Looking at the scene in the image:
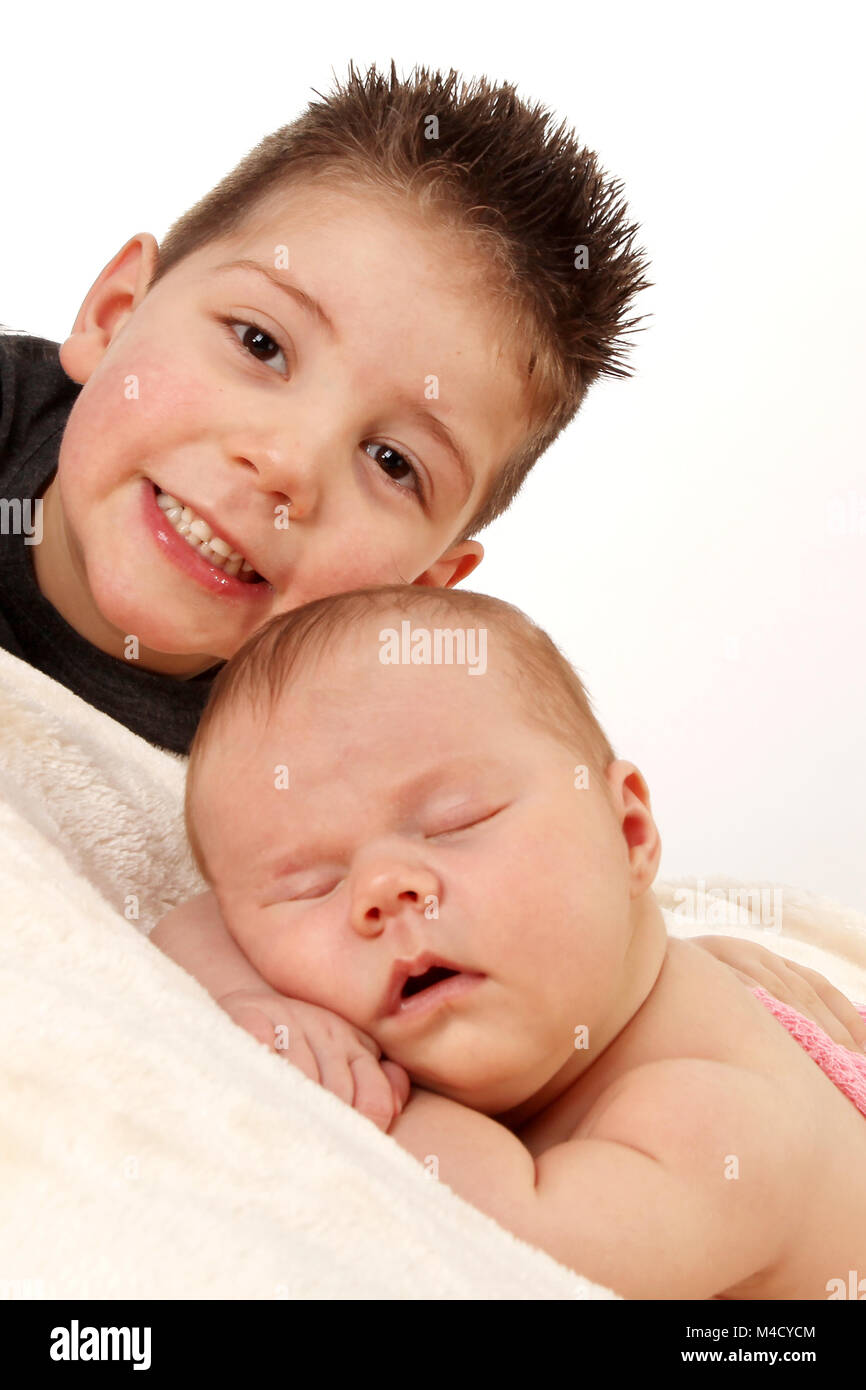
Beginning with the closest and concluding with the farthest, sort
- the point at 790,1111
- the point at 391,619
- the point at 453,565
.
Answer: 1. the point at 790,1111
2. the point at 391,619
3. the point at 453,565

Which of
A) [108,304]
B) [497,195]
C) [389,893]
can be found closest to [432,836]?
[389,893]

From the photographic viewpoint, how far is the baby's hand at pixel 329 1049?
0.86 m

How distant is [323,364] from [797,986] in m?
0.97

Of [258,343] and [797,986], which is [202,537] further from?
[797,986]

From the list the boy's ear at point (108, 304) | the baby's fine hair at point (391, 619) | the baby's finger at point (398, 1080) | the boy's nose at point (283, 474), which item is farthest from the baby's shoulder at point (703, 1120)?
the boy's ear at point (108, 304)

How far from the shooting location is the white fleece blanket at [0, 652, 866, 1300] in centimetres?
64

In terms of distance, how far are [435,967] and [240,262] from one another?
1139 millimetres

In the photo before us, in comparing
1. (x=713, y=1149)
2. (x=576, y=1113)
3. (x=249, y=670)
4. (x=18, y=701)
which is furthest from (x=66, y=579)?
(x=713, y=1149)

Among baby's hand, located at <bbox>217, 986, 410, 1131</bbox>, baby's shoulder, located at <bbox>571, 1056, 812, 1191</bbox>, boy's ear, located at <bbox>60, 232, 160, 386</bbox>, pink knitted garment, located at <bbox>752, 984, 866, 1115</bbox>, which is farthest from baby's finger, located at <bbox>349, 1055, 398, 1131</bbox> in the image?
boy's ear, located at <bbox>60, 232, 160, 386</bbox>

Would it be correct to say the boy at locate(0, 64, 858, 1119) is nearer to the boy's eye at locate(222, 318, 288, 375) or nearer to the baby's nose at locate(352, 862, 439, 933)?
the boy's eye at locate(222, 318, 288, 375)

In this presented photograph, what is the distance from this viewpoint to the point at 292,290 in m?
1.61

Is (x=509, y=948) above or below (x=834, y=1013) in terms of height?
above

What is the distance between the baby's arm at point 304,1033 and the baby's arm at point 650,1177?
0.11 ft
